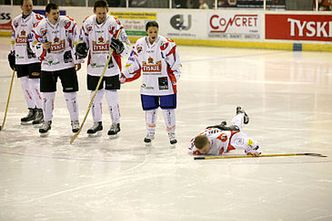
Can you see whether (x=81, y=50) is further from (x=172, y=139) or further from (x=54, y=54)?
(x=172, y=139)

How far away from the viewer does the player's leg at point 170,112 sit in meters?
8.30

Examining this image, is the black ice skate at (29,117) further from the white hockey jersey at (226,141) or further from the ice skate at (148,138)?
the white hockey jersey at (226,141)

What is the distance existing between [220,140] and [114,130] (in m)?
1.70

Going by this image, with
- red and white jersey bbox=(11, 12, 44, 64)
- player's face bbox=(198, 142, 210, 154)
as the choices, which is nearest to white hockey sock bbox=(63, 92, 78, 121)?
red and white jersey bbox=(11, 12, 44, 64)

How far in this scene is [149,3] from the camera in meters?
21.8

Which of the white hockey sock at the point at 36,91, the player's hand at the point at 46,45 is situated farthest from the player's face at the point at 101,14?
the white hockey sock at the point at 36,91

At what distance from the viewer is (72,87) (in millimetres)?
9078

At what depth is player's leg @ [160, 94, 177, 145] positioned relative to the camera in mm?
8297

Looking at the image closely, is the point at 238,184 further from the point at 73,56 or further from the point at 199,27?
the point at 199,27

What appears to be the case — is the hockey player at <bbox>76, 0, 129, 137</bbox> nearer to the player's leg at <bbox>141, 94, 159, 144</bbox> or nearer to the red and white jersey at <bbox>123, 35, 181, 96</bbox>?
the red and white jersey at <bbox>123, 35, 181, 96</bbox>

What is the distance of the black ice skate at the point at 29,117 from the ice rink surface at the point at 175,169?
0.12 m

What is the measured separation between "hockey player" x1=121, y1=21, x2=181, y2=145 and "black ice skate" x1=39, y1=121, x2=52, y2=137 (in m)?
1.28

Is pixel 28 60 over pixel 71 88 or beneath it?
over

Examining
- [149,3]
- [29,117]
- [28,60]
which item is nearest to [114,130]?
[29,117]
